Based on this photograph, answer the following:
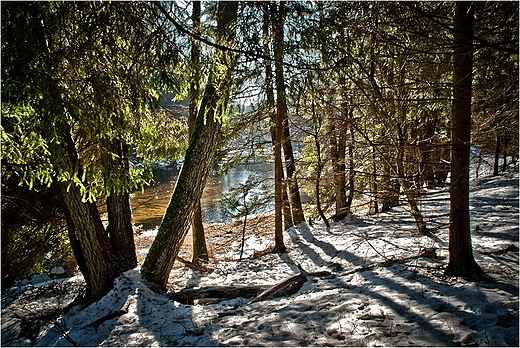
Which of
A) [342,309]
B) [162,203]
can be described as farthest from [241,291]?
[162,203]

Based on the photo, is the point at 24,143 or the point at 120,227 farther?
the point at 120,227

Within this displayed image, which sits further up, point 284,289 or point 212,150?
point 212,150

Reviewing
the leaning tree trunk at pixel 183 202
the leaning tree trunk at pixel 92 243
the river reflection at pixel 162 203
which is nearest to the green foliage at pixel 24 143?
the leaning tree trunk at pixel 92 243

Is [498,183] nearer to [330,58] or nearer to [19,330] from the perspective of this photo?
[330,58]

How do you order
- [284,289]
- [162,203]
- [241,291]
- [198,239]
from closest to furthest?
[284,289] < [241,291] < [198,239] < [162,203]

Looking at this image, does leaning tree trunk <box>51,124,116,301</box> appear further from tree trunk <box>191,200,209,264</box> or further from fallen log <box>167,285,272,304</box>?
tree trunk <box>191,200,209,264</box>

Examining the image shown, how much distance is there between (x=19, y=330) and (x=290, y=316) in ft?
13.3

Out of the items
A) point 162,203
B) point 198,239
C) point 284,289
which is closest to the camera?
point 284,289

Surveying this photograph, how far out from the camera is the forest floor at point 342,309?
2887 millimetres

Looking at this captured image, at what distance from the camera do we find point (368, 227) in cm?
850

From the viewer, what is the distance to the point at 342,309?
138 inches

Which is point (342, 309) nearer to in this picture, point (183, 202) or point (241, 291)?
point (241, 291)

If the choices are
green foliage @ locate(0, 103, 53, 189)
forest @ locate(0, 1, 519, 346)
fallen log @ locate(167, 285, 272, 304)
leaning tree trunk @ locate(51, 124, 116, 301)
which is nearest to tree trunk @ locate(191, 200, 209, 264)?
forest @ locate(0, 1, 519, 346)

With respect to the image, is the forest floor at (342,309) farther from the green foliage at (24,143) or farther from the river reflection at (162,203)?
the river reflection at (162,203)
